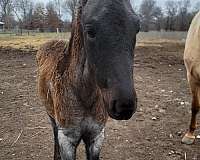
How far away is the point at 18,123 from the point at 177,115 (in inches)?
98.0

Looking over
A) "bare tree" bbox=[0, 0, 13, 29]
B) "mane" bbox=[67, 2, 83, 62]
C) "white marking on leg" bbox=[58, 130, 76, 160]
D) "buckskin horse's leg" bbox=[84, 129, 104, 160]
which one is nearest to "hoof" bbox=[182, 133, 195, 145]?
"buckskin horse's leg" bbox=[84, 129, 104, 160]

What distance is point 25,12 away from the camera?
4153 cm

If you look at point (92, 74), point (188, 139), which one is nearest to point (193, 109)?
point (188, 139)

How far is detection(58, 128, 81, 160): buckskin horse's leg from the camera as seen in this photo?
2416 mm

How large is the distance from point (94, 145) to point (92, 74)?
80 centimetres

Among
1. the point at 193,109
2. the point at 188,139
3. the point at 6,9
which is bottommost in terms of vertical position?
the point at 188,139

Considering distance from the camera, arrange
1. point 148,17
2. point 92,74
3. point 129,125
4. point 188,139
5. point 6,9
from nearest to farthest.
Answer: point 92,74 < point 188,139 < point 129,125 < point 148,17 < point 6,9

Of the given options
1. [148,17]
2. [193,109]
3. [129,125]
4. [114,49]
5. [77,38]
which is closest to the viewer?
[114,49]

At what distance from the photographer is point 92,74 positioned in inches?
79.6

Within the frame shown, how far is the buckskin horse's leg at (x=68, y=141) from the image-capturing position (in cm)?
242

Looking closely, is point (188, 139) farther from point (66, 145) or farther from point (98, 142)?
point (66, 145)

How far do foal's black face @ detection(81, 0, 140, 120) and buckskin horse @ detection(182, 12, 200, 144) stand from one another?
2358mm

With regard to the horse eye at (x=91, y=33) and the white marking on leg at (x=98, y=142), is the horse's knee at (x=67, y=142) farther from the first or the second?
the horse eye at (x=91, y=33)

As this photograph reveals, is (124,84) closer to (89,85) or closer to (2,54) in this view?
(89,85)
